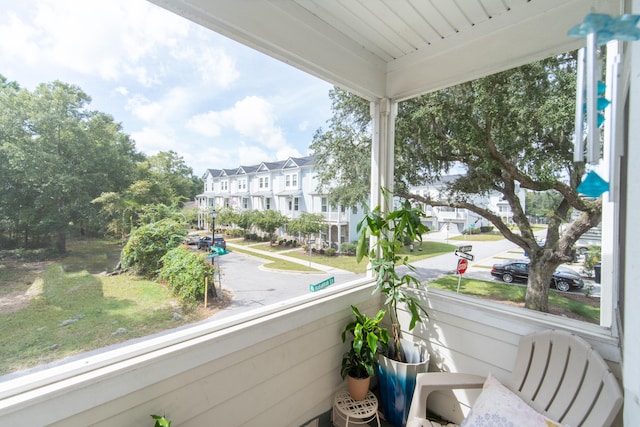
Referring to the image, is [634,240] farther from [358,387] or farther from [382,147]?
Result: [382,147]

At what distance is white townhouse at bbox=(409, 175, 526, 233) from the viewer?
72.3 inches

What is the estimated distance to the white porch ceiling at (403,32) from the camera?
1461 mm

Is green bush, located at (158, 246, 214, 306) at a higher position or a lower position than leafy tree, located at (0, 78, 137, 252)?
lower

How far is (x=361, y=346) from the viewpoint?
1848 millimetres

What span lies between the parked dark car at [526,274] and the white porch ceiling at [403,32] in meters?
1.26

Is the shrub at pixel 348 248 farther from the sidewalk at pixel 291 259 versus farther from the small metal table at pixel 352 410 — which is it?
the small metal table at pixel 352 410

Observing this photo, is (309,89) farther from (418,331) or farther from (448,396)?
(448,396)

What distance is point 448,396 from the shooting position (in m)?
1.89

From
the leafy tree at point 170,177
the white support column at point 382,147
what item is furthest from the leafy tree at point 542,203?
the leafy tree at point 170,177

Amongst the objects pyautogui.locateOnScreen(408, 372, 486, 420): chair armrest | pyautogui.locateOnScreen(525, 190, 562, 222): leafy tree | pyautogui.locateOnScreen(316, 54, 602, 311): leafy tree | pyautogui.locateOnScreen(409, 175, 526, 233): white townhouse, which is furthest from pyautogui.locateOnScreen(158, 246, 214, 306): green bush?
pyautogui.locateOnScreen(525, 190, 562, 222): leafy tree

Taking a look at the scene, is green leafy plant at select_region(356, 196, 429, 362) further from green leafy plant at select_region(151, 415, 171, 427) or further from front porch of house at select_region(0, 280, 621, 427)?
green leafy plant at select_region(151, 415, 171, 427)

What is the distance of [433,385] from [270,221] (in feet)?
4.21

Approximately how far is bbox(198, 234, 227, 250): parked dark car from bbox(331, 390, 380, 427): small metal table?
1268 mm

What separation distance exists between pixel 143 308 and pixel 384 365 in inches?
60.3
